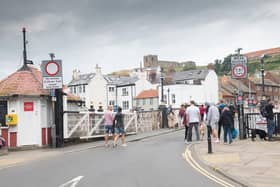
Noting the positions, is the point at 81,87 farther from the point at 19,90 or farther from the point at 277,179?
the point at 277,179

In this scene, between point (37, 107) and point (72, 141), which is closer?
point (37, 107)

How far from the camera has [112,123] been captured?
21141mm

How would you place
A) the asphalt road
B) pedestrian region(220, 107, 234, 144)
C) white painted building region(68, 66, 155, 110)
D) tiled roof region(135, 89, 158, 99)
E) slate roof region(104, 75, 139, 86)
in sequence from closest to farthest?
1. the asphalt road
2. pedestrian region(220, 107, 234, 144)
3. tiled roof region(135, 89, 158, 99)
4. white painted building region(68, 66, 155, 110)
5. slate roof region(104, 75, 139, 86)

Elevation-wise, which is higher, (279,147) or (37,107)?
(37,107)

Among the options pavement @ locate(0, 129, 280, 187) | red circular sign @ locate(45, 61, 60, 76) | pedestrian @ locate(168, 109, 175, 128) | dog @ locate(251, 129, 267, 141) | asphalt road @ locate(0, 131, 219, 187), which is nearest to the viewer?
asphalt road @ locate(0, 131, 219, 187)

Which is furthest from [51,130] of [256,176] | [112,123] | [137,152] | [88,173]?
[256,176]

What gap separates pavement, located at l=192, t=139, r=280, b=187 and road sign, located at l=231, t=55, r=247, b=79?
9.29 feet

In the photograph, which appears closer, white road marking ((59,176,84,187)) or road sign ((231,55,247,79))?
white road marking ((59,176,84,187))

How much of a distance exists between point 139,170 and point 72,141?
10.9 meters

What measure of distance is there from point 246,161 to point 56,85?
1067cm

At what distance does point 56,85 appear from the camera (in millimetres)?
21094

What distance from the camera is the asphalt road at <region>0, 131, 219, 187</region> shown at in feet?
34.7

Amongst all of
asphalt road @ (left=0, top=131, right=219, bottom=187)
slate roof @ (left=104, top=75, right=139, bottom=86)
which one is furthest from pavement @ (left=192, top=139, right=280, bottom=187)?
slate roof @ (left=104, top=75, right=139, bottom=86)

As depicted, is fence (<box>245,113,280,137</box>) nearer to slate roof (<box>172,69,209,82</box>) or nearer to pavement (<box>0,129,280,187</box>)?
pavement (<box>0,129,280,187</box>)
